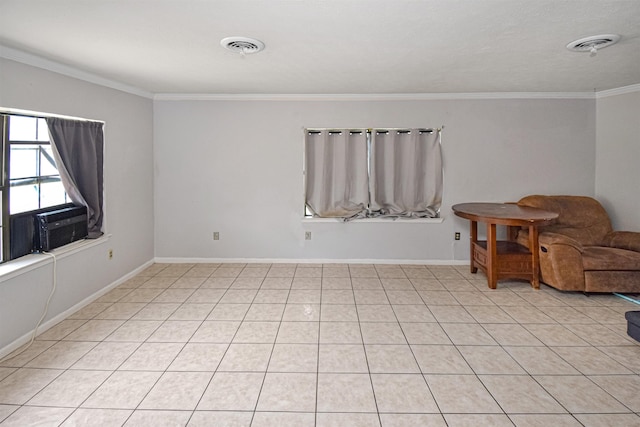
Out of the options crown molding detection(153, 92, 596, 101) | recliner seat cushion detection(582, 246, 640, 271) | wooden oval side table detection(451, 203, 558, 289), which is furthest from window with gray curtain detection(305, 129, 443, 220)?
recliner seat cushion detection(582, 246, 640, 271)

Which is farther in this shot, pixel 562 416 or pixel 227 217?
pixel 227 217

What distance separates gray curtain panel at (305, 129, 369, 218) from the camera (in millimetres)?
5344

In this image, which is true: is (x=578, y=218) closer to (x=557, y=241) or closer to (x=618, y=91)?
(x=557, y=241)

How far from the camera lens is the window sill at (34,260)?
295 centimetres

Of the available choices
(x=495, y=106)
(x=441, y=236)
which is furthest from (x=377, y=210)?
(x=495, y=106)

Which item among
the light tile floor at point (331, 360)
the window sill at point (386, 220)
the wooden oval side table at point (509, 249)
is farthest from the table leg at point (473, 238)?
the light tile floor at point (331, 360)

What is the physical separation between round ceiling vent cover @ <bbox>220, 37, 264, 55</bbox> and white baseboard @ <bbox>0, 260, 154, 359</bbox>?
2.70m

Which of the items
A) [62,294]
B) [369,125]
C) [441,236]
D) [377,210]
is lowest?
[62,294]

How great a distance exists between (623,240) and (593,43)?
8.63ft

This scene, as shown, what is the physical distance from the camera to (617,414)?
221 centimetres

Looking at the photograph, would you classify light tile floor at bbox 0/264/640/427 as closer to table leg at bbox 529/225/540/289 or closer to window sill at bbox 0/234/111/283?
table leg at bbox 529/225/540/289

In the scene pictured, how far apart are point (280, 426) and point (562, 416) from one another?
153 cm

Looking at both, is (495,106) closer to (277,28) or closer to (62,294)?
(277,28)

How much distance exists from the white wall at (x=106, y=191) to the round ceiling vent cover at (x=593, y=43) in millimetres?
4141
